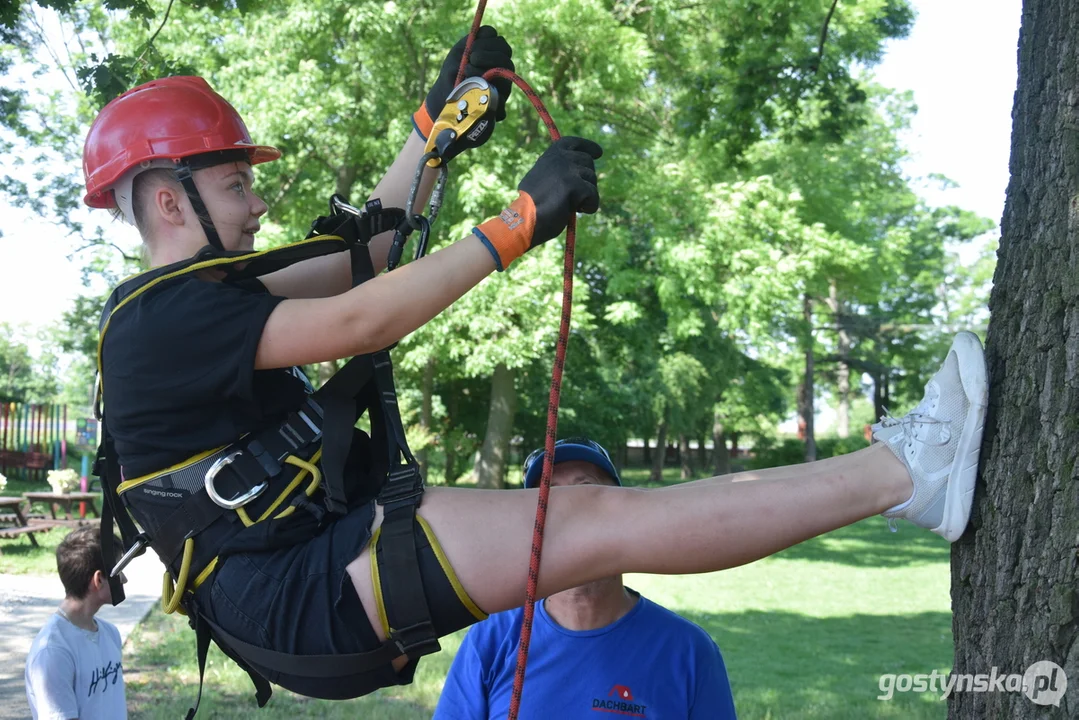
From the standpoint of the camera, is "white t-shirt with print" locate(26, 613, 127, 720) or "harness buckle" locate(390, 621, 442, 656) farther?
"white t-shirt with print" locate(26, 613, 127, 720)

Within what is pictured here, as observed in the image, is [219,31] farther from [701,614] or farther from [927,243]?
[927,243]

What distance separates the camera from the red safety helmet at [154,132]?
104 inches

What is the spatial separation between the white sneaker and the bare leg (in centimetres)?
4

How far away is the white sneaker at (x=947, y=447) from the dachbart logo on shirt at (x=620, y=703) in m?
1.25

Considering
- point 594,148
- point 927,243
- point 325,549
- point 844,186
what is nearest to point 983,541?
point 594,148

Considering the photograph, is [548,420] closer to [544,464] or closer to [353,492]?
[544,464]

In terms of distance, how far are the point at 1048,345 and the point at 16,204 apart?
730 inches

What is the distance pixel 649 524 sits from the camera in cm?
231

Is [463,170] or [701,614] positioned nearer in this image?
[701,614]

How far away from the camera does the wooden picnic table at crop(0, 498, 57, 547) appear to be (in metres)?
13.3

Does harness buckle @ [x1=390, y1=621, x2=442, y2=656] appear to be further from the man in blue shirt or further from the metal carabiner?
the man in blue shirt

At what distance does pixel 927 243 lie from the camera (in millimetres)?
38656

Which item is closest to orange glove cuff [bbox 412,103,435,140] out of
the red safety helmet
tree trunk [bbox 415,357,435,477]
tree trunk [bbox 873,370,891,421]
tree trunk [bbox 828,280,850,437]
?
the red safety helmet

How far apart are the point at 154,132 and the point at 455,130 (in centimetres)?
80
